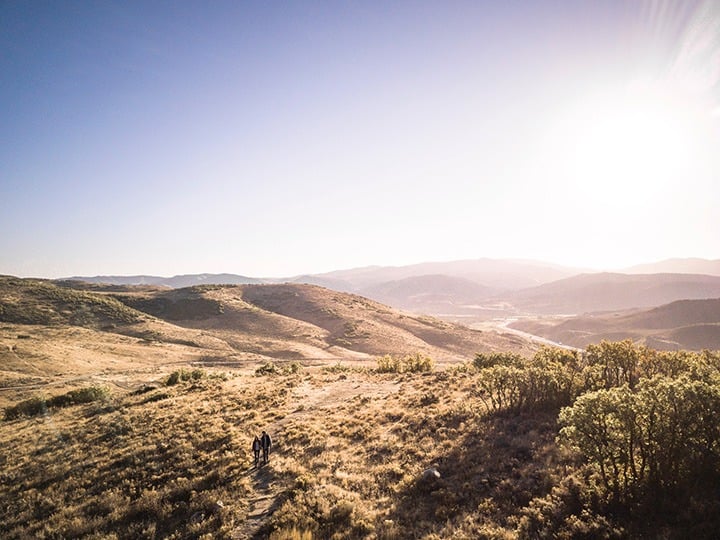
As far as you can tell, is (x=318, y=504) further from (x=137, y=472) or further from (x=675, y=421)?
(x=675, y=421)

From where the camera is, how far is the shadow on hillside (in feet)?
34.9

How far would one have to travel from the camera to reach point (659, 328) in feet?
451

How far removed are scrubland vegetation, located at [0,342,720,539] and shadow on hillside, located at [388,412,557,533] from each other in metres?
0.07

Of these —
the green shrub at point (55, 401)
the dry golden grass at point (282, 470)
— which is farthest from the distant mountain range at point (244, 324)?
the dry golden grass at point (282, 470)

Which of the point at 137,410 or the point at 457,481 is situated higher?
the point at 457,481

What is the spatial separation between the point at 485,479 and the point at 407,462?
339 cm

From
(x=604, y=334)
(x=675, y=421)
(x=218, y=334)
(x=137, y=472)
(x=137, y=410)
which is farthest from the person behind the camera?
(x=604, y=334)

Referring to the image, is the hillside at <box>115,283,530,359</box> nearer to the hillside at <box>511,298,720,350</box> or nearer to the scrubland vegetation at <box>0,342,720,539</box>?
the scrubland vegetation at <box>0,342,720,539</box>

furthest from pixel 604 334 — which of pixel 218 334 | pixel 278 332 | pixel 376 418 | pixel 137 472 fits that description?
pixel 137 472

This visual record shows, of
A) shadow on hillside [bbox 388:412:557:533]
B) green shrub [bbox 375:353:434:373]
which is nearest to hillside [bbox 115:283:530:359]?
green shrub [bbox 375:353:434:373]

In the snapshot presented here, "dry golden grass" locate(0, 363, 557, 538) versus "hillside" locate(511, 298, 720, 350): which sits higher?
"dry golden grass" locate(0, 363, 557, 538)

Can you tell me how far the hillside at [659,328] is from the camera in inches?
4385

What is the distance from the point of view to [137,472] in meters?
15.7

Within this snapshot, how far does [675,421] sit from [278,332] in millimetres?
77854
